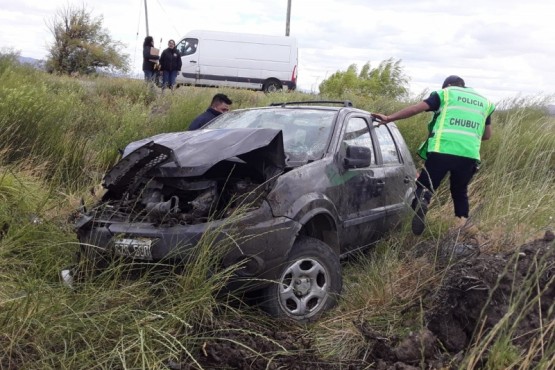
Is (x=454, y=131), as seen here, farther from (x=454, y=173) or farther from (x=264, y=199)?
(x=264, y=199)

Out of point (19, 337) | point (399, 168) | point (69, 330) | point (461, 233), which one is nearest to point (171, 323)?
point (69, 330)

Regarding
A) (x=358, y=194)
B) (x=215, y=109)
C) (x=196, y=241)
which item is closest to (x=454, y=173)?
(x=358, y=194)

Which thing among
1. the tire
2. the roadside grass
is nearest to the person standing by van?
the roadside grass

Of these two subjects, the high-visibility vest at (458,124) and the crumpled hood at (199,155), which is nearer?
the crumpled hood at (199,155)

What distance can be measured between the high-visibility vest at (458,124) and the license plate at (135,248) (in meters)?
3.49

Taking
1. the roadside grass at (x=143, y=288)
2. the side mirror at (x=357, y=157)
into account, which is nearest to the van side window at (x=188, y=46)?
the roadside grass at (x=143, y=288)

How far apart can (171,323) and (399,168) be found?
340 centimetres

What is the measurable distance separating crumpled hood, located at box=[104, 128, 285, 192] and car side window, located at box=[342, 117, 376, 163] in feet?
3.38

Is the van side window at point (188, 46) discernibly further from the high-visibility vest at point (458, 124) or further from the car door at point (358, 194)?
the car door at point (358, 194)

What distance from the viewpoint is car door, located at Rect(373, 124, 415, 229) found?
20.0ft

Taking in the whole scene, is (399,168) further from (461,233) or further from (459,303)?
(459,303)

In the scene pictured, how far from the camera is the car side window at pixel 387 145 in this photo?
6355 millimetres

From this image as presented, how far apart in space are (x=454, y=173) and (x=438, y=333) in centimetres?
305

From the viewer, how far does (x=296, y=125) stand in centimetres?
575
